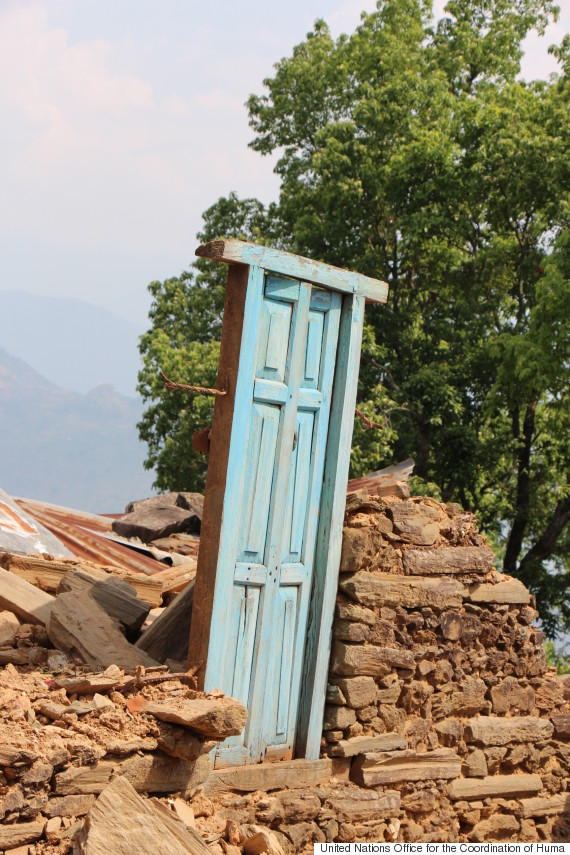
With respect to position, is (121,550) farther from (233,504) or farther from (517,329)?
(517,329)

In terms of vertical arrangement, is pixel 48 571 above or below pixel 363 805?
above

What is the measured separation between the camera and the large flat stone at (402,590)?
5.18 m

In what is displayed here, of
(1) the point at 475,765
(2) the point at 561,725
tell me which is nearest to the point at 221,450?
(1) the point at 475,765

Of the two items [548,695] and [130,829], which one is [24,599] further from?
[548,695]

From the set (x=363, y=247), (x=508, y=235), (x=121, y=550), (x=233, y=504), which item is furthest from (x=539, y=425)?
(x=233, y=504)

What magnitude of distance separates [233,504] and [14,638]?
152 cm

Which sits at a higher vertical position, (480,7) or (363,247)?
(480,7)

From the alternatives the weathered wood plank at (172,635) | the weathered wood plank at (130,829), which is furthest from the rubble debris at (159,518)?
the weathered wood plank at (130,829)

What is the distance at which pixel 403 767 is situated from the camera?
528 cm

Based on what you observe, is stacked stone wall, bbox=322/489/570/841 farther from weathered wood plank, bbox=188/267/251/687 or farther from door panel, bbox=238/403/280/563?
weathered wood plank, bbox=188/267/251/687

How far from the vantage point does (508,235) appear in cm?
1574

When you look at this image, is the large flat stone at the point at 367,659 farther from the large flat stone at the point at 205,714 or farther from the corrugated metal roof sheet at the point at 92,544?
the corrugated metal roof sheet at the point at 92,544

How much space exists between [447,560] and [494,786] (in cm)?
142

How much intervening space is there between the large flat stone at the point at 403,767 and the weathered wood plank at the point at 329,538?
12.7 inches
